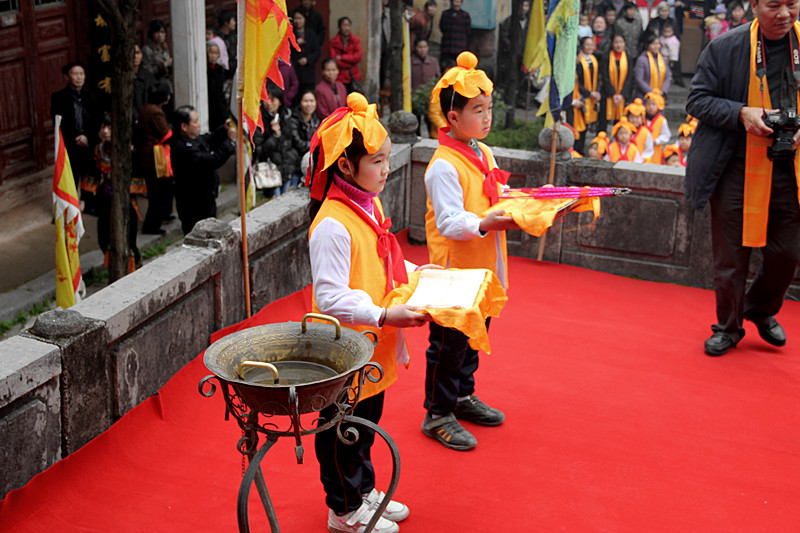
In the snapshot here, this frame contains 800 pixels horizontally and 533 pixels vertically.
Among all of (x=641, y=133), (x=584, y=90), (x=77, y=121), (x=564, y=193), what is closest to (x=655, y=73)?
(x=584, y=90)

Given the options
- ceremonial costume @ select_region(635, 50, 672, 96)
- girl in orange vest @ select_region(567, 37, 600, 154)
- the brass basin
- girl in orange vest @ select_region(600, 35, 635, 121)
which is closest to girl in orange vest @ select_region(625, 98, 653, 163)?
girl in orange vest @ select_region(567, 37, 600, 154)

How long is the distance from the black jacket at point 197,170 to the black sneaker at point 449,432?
152 inches

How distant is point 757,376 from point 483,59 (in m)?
12.6

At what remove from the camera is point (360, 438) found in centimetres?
346

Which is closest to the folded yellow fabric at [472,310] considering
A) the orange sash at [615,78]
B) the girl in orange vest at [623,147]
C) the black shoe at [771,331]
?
the black shoe at [771,331]

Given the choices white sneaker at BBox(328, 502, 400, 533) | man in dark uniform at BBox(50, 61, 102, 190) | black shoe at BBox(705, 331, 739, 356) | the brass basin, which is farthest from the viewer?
man in dark uniform at BBox(50, 61, 102, 190)

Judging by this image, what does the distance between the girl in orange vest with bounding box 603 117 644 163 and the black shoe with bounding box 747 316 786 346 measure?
4582 millimetres

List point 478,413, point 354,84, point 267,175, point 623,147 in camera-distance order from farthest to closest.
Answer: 1. point 354,84
2. point 623,147
3. point 267,175
4. point 478,413

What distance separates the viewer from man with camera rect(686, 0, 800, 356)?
501cm

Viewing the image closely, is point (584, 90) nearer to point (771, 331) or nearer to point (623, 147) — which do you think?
point (623, 147)

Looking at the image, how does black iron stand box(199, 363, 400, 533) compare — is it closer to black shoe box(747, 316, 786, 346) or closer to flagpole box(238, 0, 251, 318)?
flagpole box(238, 0, 251, 318)

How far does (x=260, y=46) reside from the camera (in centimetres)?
495

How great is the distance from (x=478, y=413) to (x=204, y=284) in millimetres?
1598

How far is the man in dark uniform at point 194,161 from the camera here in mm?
7477
